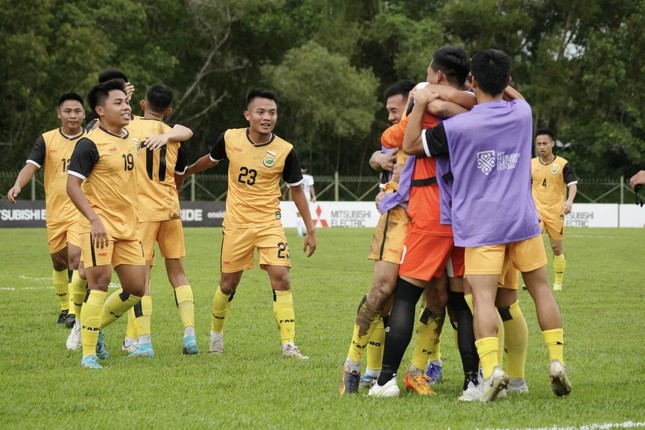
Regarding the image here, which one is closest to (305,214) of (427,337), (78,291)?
(78,291)

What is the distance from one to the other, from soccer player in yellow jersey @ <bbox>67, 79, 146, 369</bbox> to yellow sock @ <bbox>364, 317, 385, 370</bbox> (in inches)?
87.2

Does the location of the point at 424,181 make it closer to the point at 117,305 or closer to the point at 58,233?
the point at 117,305

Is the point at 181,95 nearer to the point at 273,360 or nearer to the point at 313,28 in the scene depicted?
the point at 313,28

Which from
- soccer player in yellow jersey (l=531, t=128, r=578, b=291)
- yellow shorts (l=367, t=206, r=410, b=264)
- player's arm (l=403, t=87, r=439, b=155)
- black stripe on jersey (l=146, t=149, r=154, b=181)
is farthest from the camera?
soccer player in yellow jersey (l=531, t=128, r=578, b=291)

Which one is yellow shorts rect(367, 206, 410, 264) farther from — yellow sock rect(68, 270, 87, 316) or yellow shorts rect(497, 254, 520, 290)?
yellow sock rect(68, 270, 87, 316)

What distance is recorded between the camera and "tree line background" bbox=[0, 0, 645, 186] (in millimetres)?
48562

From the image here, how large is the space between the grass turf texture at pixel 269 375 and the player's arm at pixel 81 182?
3.49ft

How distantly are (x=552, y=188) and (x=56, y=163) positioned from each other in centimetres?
860

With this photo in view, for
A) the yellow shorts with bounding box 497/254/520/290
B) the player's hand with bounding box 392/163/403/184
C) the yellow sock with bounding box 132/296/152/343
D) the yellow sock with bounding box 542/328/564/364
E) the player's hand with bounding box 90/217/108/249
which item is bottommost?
the yellow sock with bounding box 132/296/152/343

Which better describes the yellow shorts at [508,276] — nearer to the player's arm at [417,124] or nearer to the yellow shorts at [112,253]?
the player's arm at [417,124]

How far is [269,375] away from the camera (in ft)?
26.6

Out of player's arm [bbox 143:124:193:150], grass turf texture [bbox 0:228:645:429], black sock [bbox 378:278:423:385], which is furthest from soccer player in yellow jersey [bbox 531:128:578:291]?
black sock [bbox 378:278:423:385]

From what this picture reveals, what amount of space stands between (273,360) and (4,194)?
35649mm

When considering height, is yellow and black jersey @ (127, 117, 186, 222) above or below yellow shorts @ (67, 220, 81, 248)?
above
